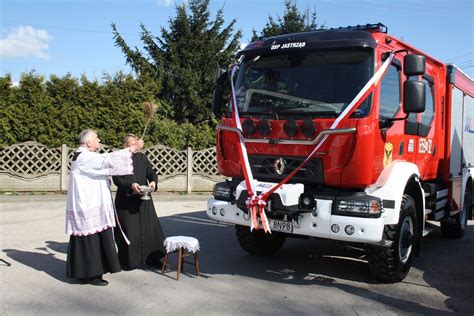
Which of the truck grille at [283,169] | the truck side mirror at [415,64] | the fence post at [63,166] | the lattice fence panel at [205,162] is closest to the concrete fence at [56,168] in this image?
the fence post at [63,166]

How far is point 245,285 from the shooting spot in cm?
530

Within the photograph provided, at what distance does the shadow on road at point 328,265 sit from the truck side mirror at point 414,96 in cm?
196

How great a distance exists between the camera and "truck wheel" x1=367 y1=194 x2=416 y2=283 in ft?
16.8

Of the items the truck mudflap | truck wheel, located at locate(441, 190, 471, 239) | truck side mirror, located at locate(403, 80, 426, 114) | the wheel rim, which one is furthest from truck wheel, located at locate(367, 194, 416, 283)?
truck wheel, located at locate(441, 190, 471, 239)

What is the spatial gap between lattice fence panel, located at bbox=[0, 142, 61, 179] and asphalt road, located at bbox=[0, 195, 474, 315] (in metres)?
5.21

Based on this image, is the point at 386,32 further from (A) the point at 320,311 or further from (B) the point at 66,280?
(B) the point at 66,280

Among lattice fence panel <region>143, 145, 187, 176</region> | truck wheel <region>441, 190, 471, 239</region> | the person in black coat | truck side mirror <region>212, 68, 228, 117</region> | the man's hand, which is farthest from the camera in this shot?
lattice fence panel <region>143, 145, 187, 176</region>

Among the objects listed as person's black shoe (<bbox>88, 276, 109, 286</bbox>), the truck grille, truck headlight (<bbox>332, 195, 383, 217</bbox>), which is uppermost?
the truck grille

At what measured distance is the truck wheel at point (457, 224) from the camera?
27.2ft

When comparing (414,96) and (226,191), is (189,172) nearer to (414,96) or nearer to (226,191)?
(226,191)

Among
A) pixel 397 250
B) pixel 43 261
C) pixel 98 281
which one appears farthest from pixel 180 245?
pixel 397 250

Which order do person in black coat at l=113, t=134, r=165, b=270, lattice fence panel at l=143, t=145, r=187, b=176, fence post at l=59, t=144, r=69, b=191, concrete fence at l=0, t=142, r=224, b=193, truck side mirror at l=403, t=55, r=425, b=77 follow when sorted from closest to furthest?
truck side mirror at l=403, t=55, r=425, b=77, person in black coat at l=113, t=134, r=165, b=270, concrete fence at l=0, t=142, r=224, b=193, fence post at l=59, t=144, r=69, b=191, lattice fence panel at l=143, t=145, r=187, b=176

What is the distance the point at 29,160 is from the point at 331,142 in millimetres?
10259

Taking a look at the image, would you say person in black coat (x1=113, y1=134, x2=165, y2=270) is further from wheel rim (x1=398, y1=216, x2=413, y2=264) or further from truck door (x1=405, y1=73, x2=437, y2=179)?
truck door (x1=405, y1=73, x2=437, y2=179)
